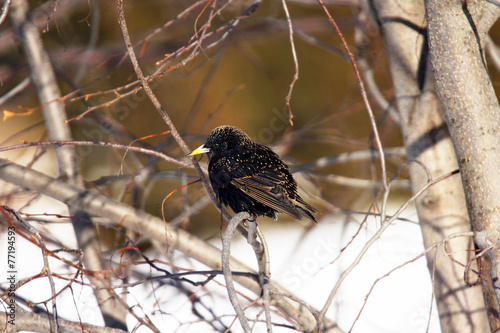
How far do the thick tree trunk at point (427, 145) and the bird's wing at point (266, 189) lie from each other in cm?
70

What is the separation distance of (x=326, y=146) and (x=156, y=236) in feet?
9.91

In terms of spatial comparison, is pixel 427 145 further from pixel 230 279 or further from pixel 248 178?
pixel 230 279

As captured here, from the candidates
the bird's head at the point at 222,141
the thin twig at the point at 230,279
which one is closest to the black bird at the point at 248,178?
the bird's head at the point at 222,141

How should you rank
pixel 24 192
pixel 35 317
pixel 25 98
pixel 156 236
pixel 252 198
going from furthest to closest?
1. pixel 25 98
2. pixel 24 192
3. pixel 156 236
4. pixel 252 198
5. pixel 35 317

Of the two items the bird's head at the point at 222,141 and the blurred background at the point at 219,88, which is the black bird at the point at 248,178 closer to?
the bird's head at the point at 222,141

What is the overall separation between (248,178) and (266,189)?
9cm

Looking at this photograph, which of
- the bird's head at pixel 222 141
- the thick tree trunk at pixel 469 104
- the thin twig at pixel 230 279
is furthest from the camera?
the bird's head at pixel 222 141

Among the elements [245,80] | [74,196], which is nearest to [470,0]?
[74,196]

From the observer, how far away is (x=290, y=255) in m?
3.87

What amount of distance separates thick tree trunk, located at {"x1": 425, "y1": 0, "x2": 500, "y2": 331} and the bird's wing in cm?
69

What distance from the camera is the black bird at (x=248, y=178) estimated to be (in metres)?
1.66

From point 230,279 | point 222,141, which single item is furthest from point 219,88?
point 230,279

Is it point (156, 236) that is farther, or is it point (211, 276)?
point (156, 236)

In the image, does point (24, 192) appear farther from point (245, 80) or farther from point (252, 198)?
point (245, 80)
